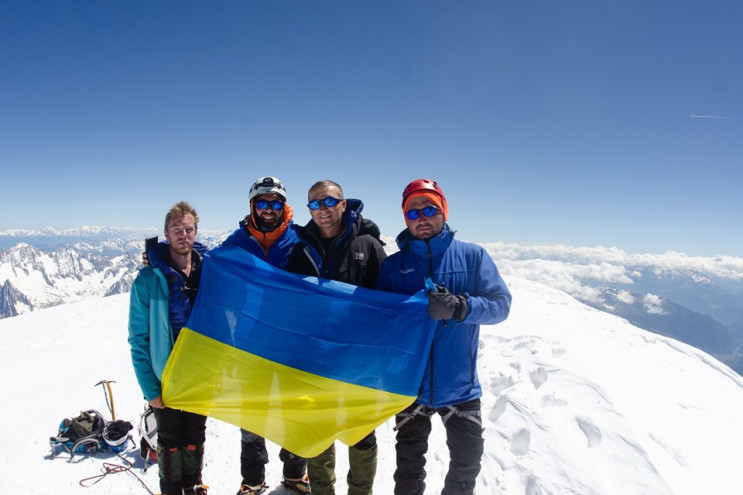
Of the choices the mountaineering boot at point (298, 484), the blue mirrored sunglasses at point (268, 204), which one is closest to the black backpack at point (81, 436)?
the mountaineering boot at point (298, 484)

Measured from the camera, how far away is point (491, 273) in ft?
14.9

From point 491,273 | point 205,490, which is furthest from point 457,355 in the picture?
point 205,490

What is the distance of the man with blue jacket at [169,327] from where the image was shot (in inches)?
180

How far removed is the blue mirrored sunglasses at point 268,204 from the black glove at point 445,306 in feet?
8.51

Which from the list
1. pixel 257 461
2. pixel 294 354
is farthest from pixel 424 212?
pixel 257 461

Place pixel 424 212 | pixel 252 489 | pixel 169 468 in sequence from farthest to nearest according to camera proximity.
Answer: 1. pixel 252 489
2. pixel 169 468
3. pixel 424 212

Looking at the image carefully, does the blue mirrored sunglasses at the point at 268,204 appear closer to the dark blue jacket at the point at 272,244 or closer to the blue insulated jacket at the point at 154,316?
the dark blue jacket at the point at 272,244

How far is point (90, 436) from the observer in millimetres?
6500

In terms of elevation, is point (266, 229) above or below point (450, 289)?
above

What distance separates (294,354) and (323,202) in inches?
87.4

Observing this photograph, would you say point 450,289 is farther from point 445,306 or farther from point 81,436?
point 81,436

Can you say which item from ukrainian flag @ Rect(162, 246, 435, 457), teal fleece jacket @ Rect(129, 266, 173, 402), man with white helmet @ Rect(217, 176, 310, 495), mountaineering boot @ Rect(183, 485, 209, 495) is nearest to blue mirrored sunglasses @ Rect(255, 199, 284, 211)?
man with white helmet @ Rect(217, 176, 310, 495)

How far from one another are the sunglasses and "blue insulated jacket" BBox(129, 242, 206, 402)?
2203 millimetres

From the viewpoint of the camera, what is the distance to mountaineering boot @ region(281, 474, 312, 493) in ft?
17.7
